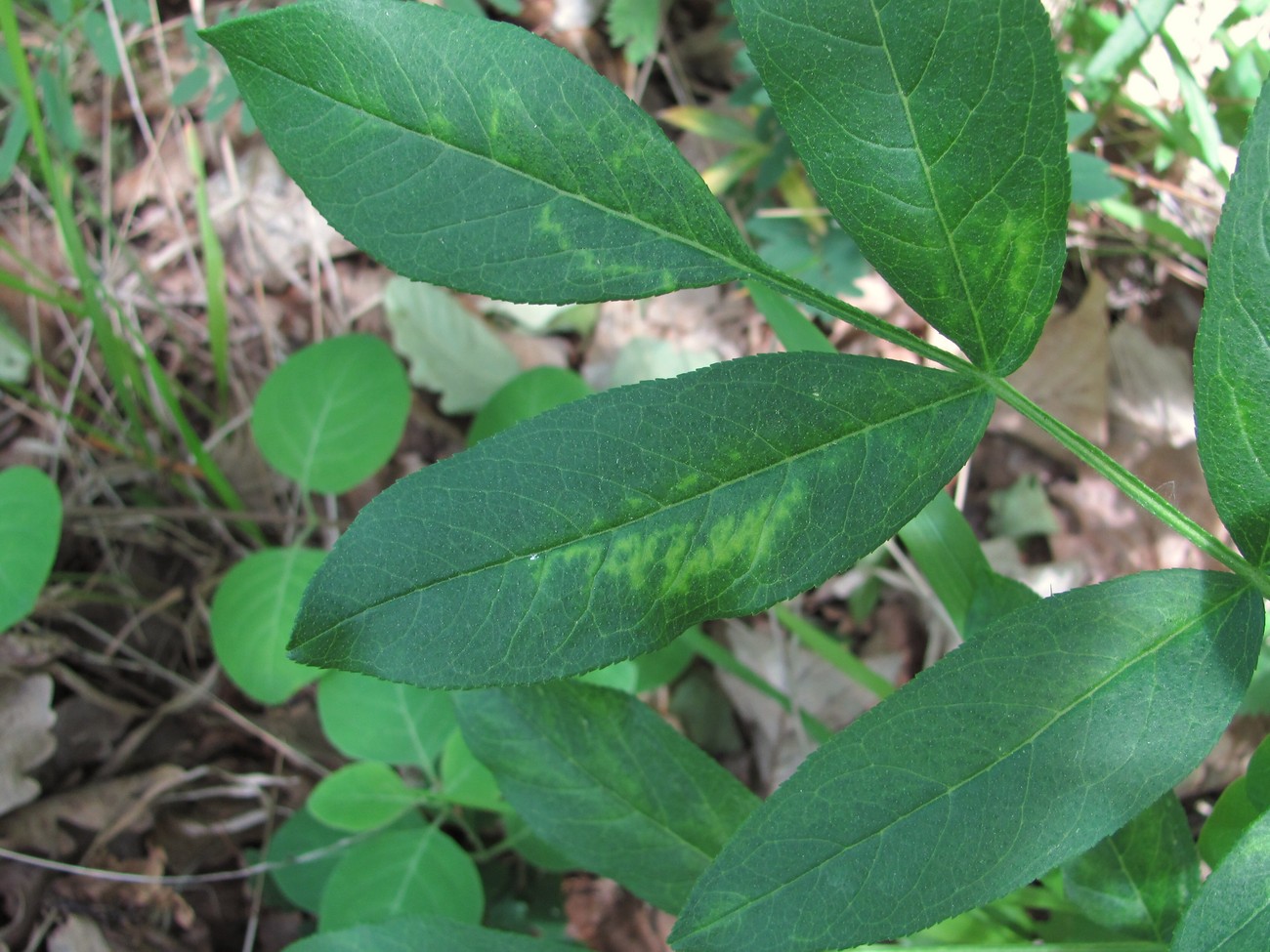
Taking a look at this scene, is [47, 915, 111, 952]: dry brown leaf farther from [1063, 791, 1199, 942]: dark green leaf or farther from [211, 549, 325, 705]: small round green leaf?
[1063, 791, 1199, 942]: dark green leaf

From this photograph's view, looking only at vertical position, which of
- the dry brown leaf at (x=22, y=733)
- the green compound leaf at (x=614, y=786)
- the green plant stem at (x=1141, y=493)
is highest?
the green plant stem at (x=1141, y=493)

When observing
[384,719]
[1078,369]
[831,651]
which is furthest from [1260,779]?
[1078,369]

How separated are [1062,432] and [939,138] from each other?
0.26m

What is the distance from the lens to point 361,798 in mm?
1562

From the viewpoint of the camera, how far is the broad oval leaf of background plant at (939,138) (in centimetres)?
69

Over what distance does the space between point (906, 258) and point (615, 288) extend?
227 mm

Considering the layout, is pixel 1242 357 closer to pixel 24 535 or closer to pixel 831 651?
pixel 831 651

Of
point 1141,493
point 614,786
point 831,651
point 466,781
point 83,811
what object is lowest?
point 83,811

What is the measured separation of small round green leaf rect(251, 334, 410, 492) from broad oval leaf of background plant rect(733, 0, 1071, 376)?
121 cm

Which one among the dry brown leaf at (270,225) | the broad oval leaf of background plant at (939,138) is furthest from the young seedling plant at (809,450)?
the dry brown leaf at (270,225)

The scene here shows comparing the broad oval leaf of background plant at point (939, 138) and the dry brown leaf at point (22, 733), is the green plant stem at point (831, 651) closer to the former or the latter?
the broad oval leaf of background plant at point (939, 138)

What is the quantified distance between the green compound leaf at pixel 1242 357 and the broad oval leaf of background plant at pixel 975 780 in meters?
0.11

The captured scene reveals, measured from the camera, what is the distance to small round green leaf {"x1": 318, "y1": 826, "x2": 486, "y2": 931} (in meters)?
1.48

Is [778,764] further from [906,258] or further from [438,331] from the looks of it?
[906,258]
